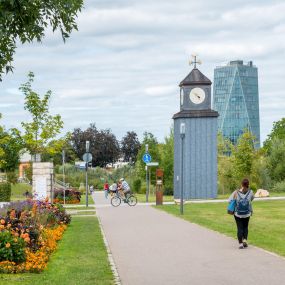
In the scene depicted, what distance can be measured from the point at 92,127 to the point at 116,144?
4.32 meters

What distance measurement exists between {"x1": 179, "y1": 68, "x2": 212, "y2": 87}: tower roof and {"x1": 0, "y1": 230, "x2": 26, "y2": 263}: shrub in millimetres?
28912

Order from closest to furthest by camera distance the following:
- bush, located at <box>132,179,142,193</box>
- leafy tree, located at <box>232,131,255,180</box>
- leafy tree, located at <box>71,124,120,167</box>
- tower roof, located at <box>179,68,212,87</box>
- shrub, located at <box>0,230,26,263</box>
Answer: shrub, located at <box>0,230,26,263</box>, tower roof, located at <box>179,68,212,87</box>, leafy tree, located at <box>232,131,255,180</box>, bush, located at <box>132,179,142,193</box>, leafy tree, located at <box>71,124,120,167</box>

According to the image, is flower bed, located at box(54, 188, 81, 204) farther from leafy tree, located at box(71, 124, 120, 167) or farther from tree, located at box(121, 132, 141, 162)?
tree, located at box(121, 132, 141, 162)

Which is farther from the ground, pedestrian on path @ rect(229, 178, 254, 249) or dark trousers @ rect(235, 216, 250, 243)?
pedestrian on path @ rect(229, 178, 254, 249)

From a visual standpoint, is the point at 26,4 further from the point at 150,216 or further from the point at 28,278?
the point at 150,216

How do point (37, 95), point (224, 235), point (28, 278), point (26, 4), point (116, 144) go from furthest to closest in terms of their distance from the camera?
1. point (116, 144)
2. point (37, 95)
3. point (224, 235)
4. point (28, 278)
5. point (26, 4)

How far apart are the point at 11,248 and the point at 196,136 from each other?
29.4 m

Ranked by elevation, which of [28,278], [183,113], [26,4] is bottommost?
[28,278]

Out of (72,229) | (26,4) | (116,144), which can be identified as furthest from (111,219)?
(116,144)

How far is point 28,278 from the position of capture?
408 inches

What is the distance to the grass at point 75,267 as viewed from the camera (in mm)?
10125

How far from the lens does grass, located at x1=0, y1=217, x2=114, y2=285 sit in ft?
33.2

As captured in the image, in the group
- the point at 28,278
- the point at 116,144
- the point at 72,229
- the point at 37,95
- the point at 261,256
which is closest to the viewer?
the point at 28,278

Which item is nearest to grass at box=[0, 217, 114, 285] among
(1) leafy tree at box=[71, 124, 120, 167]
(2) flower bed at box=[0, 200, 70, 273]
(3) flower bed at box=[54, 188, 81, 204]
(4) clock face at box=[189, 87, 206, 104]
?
(2) flower bed at box=[0, 200, 70, 273]
